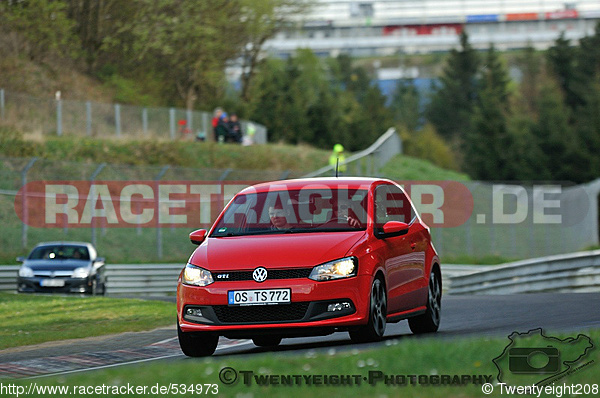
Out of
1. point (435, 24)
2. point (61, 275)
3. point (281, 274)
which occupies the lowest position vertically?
point (435, 24)

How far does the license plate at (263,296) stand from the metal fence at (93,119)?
31.3m

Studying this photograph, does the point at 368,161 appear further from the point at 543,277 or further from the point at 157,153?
the point at 543,277

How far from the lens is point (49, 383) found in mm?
8141

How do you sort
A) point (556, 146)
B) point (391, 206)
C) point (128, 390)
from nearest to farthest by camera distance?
point (128, 390) < point (391, 206) < point (556, 146)

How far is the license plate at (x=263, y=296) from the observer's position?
1043 centimetres

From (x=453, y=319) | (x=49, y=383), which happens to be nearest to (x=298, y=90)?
(x=453, y=319)

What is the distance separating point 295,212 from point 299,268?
1.24 meters

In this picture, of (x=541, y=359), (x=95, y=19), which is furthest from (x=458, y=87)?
(x=541, y=359)

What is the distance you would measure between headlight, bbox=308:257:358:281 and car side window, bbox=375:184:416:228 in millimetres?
1067

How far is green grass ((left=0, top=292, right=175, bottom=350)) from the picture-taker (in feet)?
51.1

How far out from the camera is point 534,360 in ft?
25.4

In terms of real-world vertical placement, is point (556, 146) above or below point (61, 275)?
below

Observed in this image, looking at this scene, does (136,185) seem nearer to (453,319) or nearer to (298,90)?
(453,319)

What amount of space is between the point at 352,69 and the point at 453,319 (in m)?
137
